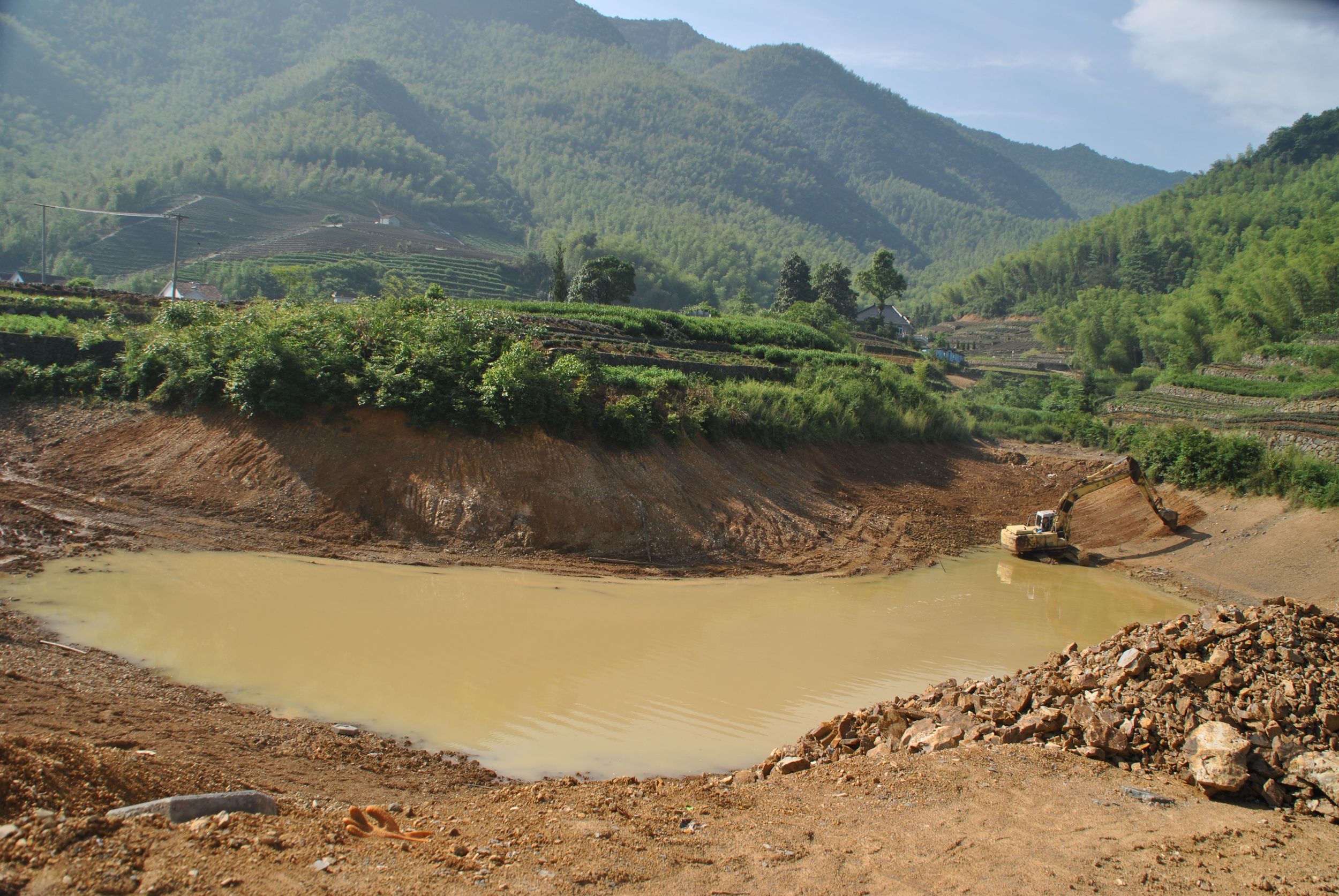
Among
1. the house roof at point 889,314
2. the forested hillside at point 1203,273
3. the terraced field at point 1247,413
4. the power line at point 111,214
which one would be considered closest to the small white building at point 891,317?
the house roof at point 889,314

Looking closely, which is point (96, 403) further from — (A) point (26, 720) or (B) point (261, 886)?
(B) point (261, 886)

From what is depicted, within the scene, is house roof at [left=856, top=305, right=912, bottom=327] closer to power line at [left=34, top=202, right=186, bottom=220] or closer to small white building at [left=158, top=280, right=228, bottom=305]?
small white building at [left=158, top=280, right=228, bottom=305]

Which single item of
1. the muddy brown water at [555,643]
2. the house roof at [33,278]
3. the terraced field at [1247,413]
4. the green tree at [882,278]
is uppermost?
the green tree at [882,278]

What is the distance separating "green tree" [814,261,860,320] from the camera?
56.0 metres

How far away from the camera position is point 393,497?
1800cm

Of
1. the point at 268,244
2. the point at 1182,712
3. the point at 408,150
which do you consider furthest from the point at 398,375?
the point at 408,150

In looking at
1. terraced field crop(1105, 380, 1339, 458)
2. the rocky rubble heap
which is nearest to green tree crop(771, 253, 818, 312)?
terraced field crop(1105, 380, 1339, 458)

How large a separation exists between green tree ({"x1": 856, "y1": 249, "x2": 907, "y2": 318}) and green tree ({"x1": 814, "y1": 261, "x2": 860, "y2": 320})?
125 cm

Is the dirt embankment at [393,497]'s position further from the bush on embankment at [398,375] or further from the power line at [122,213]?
the power line at [122,213]

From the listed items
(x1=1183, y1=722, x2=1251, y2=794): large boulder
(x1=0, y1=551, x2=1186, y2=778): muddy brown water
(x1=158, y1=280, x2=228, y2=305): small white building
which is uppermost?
(x1=158, y1=280, x2=228, y2=305): small white building

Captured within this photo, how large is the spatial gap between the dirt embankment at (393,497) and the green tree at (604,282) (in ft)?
78.2

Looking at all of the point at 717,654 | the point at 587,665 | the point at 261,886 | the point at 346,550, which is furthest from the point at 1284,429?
the point at 261,886

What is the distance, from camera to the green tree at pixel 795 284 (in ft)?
180

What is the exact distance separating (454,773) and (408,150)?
124 m
